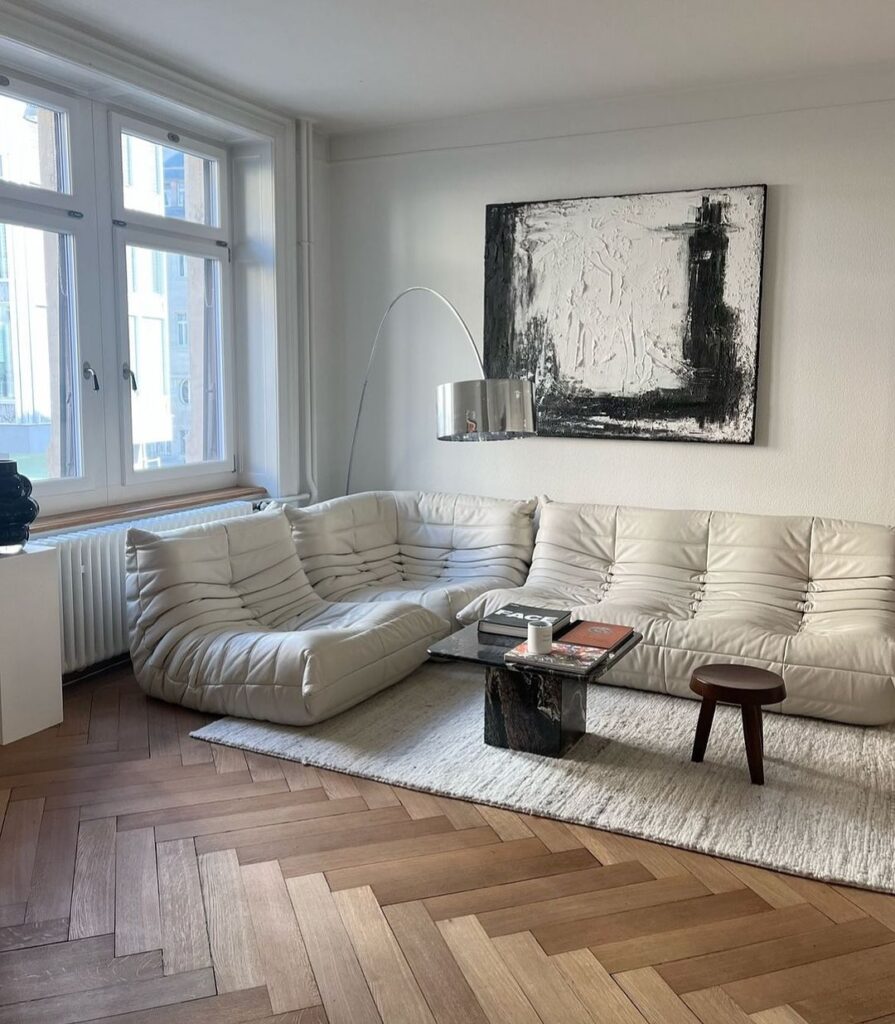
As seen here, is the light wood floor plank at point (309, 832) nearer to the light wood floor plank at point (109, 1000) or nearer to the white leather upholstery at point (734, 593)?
the light wood floor plank at point (109, 1000)

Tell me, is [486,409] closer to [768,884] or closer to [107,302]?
[768,884]

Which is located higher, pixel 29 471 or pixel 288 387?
pixel 288 387

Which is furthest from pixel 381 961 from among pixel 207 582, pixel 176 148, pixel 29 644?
pixel 176 148

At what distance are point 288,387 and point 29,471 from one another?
1593 millimetres

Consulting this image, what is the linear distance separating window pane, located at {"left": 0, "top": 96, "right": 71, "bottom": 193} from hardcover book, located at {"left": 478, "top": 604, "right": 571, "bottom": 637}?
270 cm

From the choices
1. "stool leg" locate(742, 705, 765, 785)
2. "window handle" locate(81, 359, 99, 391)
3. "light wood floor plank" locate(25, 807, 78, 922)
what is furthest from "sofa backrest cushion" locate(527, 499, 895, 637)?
"light wood floor plank" locate(25, 807, 78, 922)

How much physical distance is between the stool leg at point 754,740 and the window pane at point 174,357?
313 centimetres

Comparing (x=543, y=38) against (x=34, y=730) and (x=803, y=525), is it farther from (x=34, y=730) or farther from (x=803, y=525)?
(x=34, y=730)

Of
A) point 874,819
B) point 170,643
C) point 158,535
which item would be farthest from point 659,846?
point 158,535

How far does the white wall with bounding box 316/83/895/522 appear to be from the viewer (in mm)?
4492

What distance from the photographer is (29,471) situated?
13.8ft

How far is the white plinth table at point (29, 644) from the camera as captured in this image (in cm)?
347

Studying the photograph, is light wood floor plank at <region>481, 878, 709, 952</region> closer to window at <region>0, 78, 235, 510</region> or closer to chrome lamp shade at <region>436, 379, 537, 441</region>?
chrome lamp shade at <region>436, 379, 537, 441</region>

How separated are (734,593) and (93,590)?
2.91 metres
